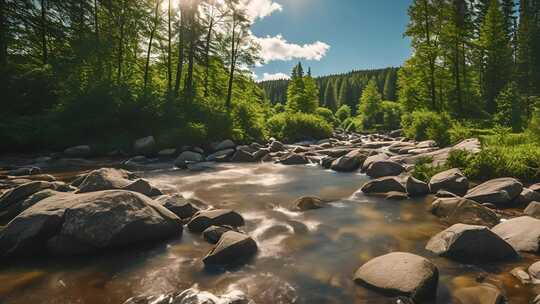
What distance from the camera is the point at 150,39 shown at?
26.6 metres

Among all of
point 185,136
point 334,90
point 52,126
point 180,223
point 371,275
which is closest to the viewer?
point 371,275

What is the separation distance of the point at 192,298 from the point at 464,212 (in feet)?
20.5

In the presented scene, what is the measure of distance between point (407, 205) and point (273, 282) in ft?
17.5

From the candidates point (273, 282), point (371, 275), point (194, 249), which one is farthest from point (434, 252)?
point (194, 249)

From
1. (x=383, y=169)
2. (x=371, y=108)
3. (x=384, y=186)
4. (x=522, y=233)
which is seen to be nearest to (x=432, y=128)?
(x=383, y=169)

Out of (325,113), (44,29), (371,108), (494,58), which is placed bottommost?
(325,113)

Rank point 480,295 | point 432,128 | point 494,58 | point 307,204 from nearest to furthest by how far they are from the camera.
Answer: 1. point 480,295
2. point 307,204
3. point 432,128
4. point 494,58

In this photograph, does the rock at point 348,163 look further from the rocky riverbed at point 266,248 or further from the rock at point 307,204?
the rock at point 307,204

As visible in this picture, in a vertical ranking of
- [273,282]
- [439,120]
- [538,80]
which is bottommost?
[273,282]

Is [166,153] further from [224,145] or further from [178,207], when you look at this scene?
[178,207]

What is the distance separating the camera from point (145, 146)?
18562mm

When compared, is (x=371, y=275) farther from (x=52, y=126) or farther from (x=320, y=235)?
(x=52, y=126)

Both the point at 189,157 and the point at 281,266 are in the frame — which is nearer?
the point at 281,266

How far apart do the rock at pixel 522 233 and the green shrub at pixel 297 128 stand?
24.7 meters
